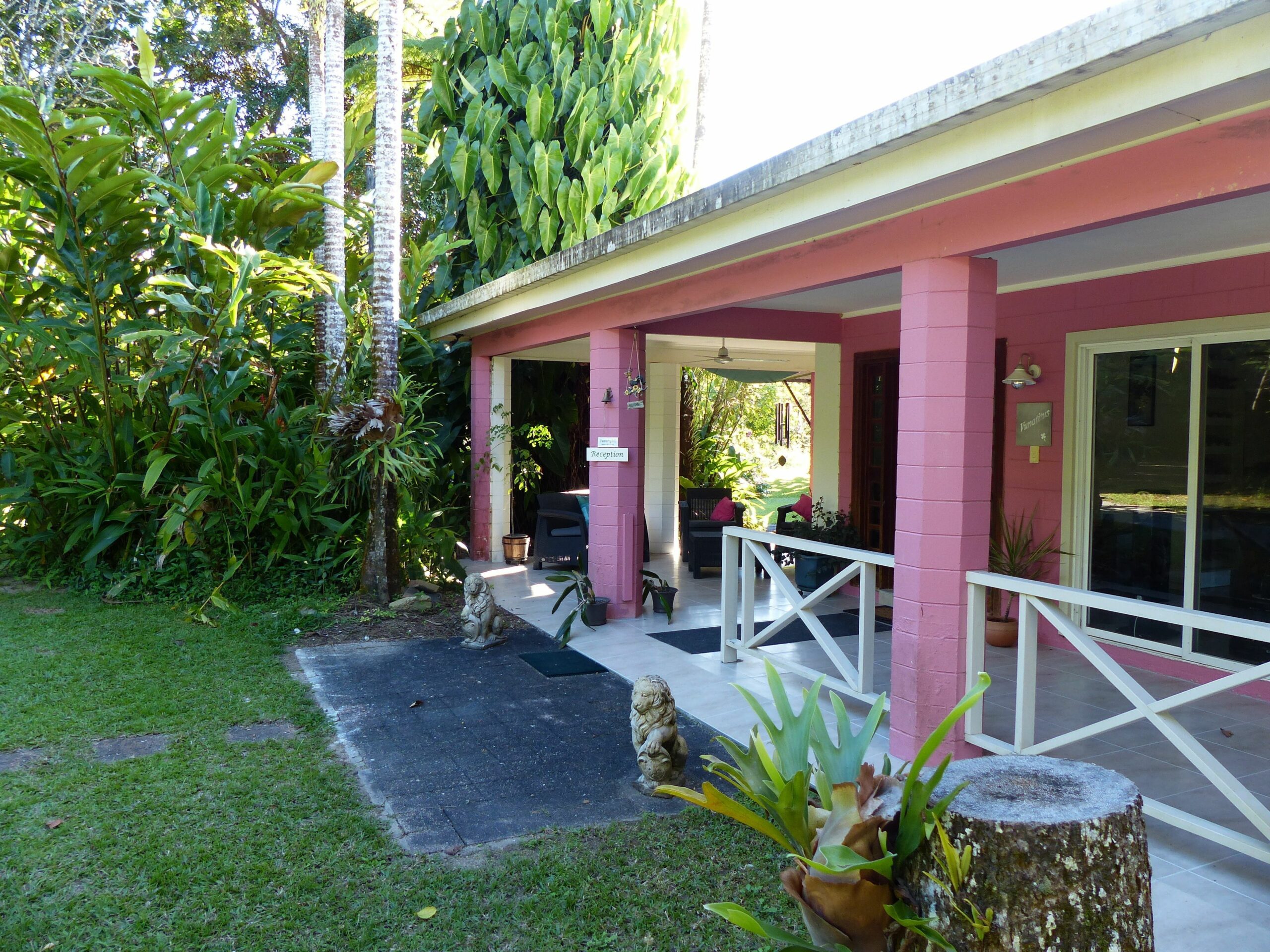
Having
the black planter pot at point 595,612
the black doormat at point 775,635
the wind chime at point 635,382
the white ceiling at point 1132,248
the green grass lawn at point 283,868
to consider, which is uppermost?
the white ceiling at point 1132,248

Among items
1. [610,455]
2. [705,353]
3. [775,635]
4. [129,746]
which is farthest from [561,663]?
[705,353]

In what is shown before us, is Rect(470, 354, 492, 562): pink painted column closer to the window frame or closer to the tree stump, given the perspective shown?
the window frame

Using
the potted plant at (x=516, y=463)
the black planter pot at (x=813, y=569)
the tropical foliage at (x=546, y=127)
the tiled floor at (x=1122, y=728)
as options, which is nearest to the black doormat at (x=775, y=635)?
the tiled floor at (x=1122, y=728)

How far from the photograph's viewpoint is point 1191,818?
3.44 metres

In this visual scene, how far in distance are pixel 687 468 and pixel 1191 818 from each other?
38.0 feet

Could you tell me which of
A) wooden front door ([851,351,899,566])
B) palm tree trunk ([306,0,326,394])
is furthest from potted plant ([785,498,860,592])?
palm tree trunk ([306,0,326,394])

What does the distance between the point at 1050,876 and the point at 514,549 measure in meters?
9.46

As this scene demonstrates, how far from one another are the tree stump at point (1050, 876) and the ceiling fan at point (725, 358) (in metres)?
7.83

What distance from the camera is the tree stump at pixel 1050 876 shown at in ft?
6.66

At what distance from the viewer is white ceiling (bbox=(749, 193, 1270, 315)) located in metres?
4.45

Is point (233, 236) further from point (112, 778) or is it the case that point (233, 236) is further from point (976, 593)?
point (976, 593)

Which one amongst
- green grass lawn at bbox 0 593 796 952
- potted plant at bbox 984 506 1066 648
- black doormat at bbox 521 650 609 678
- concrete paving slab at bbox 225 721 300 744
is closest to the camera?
green grass lawn at bbox 0 593 796 952

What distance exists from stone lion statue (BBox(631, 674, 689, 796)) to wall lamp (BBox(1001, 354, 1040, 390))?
4.04 m

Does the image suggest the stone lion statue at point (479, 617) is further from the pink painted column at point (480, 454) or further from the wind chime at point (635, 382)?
the pink painted column at point (480, 454)
